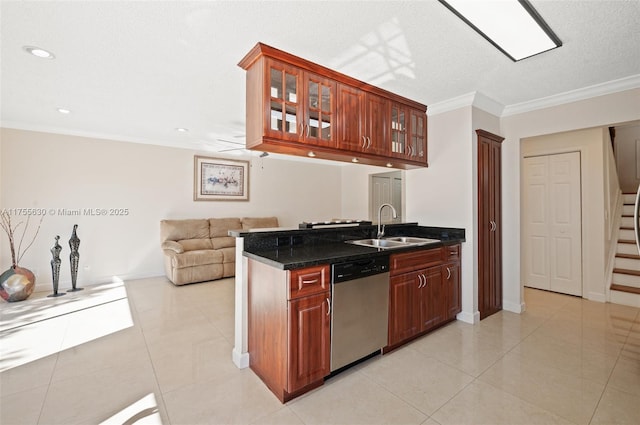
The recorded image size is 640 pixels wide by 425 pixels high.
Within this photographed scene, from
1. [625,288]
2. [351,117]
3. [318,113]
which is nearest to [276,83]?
[318,113]

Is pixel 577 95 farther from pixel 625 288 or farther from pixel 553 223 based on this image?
pixel 625 288

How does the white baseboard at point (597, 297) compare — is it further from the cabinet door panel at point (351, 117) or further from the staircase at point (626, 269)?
the cabinet door panel at point (351, 117)

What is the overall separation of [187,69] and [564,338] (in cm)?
430

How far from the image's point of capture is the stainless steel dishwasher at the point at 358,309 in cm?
205

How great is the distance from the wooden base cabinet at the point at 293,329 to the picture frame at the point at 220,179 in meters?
4.12

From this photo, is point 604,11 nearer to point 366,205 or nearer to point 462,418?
point 462,418

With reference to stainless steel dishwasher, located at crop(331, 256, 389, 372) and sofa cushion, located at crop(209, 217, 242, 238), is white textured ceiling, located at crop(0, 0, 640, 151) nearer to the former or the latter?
stainless steel dishwasher, located at crop(331, 256, 389, 372)

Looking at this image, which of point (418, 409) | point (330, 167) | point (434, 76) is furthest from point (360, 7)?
point (330, 167)

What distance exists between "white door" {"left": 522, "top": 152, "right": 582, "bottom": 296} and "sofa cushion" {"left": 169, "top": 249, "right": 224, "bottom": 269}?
4.75 m

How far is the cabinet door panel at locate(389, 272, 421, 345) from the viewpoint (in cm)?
246

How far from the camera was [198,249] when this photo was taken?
17.1 feet

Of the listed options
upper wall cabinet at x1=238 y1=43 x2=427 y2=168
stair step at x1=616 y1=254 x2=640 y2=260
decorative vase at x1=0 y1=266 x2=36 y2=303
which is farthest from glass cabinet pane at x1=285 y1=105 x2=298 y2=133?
stair step at x1=616 y1=254 x2=640 y2=260

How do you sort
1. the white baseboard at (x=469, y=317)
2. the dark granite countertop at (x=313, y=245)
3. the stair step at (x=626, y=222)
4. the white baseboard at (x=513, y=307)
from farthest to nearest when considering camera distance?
the stair step at (x=626, y=222)
the white baseboard at (x=513, y=307)
the white baseboard at (x=469, y=317)
the dark granite countertop at (x=313, y=245)

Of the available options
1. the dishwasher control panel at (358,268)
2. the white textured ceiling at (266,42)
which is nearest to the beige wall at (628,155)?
the white textured ceiling at (266,42)
